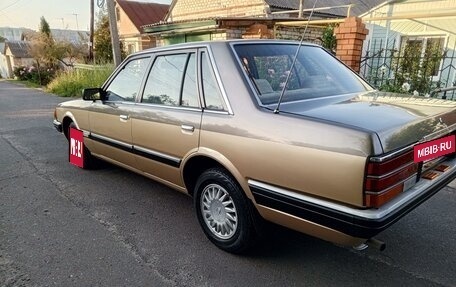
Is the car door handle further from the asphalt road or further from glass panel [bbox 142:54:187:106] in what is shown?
the asphalt road

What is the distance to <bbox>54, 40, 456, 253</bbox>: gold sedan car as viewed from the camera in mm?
1963

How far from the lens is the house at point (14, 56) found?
4619cm

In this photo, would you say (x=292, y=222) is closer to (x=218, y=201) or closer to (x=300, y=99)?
(x=218, y=201)

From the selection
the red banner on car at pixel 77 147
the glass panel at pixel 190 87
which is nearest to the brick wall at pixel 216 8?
the red banner on car at pixel 77 147

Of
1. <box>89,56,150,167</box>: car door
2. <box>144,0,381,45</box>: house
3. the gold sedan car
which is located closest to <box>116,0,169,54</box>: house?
<box>144,0,381,45</box>: house

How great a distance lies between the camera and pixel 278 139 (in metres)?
2.20

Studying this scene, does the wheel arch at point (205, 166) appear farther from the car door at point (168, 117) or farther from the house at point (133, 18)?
the house at point (133, 18)

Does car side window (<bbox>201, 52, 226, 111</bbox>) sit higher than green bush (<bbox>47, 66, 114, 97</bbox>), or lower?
higher

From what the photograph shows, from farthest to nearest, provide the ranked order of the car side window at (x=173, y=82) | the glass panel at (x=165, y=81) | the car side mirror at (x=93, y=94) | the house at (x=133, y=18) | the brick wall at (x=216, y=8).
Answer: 1. the house at (x=133, y=18)
2. the brick wall at (x=216, y=8)
3. the car side mirror at (x=93, y=94)
4. the glass panel at (x=165, y=81)
5. the car side window at (x=173, y=82)

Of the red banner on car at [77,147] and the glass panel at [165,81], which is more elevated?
the glass panel at [165,81]

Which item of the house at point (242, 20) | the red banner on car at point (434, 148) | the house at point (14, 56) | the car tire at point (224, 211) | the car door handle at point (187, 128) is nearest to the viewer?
the red banner on car at point (434, 148)

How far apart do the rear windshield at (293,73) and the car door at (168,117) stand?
0.53 meters

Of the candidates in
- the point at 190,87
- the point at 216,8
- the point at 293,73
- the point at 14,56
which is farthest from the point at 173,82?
the point at 14,56

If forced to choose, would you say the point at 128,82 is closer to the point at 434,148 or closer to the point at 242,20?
the point at 434,148
